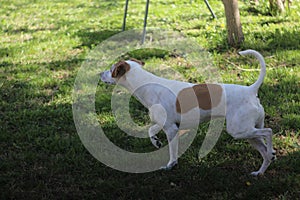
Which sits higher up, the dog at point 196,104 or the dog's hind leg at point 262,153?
the dog at point 196,104

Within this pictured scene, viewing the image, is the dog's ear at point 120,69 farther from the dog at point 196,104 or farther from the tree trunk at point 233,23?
the tree trunk at point 233,23

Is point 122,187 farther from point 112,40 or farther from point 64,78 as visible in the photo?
point 112,40

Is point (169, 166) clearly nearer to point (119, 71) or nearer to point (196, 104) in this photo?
point (196, 104)

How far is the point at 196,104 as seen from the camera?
401cm

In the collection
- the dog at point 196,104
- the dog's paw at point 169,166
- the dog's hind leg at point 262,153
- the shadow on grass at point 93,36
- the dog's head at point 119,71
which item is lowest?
the shadow on grass at point 93,36

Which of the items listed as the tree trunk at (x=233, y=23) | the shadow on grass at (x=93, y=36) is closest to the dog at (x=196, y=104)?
the tree trunk at (x=233, y=23)

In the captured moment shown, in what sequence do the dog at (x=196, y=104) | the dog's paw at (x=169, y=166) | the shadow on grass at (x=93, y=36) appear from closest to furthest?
the dog at (x=196, y=104), the dog's paw at (x=169, y=166), the shadow on grass at (x=93, y=36)

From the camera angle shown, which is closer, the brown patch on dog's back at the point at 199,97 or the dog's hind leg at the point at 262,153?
the brown patch on dog's back at the point at 199,97

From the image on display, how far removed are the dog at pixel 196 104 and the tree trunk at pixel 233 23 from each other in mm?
3417

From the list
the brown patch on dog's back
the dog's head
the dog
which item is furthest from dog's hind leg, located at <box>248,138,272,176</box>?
the dog's head

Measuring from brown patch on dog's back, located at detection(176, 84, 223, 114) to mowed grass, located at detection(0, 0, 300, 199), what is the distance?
0.60m

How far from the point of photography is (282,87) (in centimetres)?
588

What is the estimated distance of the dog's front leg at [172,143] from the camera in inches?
164

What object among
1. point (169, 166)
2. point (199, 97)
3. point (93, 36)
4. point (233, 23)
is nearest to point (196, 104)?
point (199, 97)
